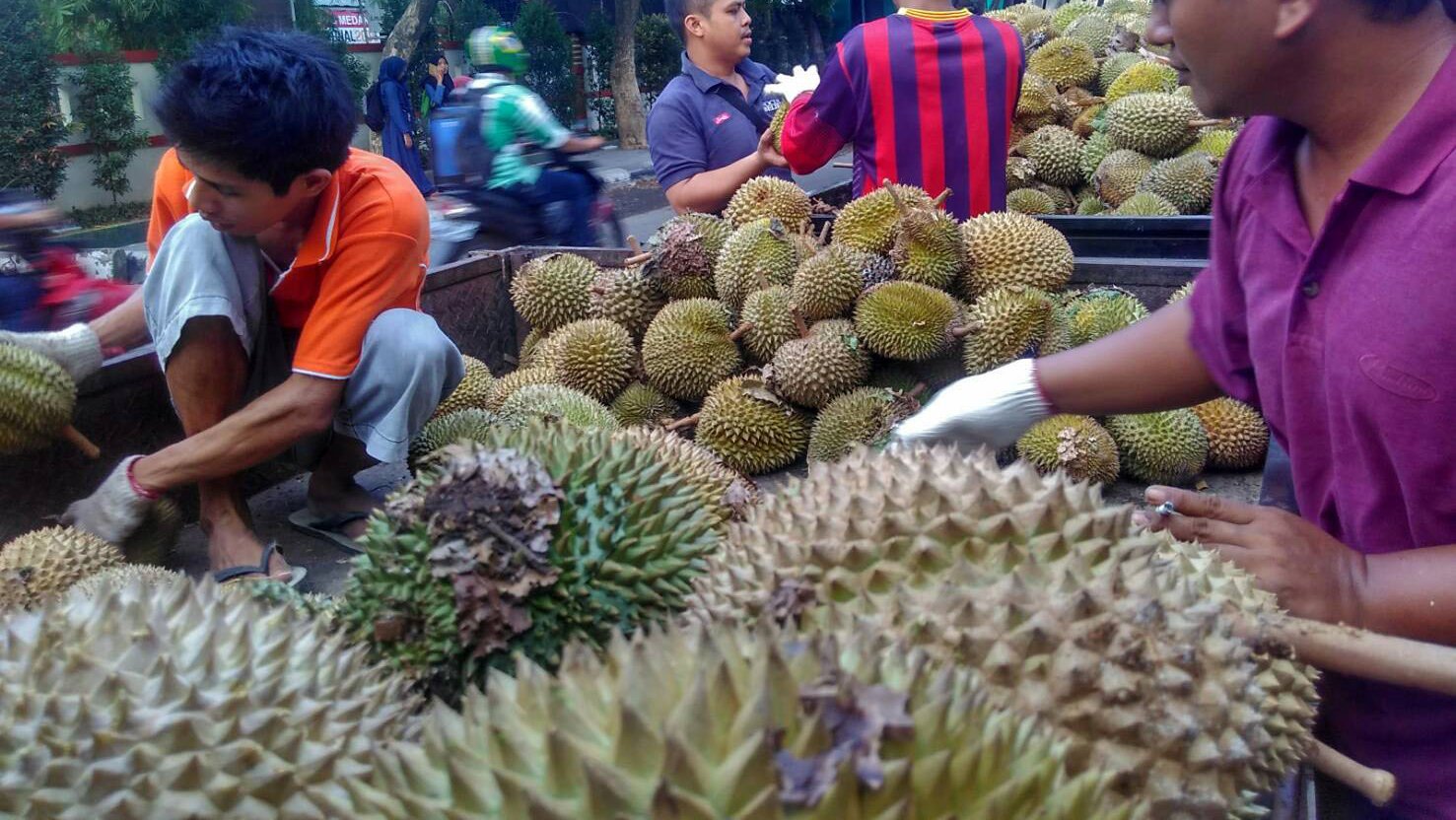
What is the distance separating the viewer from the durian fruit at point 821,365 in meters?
3.58

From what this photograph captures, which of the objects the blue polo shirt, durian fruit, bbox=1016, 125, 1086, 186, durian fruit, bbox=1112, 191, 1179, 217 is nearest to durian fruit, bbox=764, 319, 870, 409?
the blue polo shirt

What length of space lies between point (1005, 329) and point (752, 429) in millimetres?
949

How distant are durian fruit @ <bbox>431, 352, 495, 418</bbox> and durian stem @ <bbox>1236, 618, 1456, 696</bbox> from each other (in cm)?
312

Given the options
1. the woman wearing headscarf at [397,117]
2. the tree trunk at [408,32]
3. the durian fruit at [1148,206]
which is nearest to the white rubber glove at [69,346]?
the durian fruit at [1148,206]

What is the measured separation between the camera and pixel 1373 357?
1510 millimetres

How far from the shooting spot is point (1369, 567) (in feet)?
4.83

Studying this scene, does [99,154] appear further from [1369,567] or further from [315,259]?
[1369,567]

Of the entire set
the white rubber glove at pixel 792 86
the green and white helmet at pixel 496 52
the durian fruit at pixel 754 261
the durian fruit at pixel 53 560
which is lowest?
the durian fruit at pixel 53 560

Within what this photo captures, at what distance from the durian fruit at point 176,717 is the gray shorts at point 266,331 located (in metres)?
2.10

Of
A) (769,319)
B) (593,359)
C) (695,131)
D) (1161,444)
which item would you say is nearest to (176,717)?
(769,319)

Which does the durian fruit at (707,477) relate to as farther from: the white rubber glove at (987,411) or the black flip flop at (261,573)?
the black flip flop at (261,573)

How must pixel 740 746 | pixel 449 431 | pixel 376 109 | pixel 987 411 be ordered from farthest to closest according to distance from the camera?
pixel 376 109 → pixel 449 431 → pixel 987 411 → pixel 740 746

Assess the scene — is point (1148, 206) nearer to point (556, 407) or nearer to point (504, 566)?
point (556, 407)

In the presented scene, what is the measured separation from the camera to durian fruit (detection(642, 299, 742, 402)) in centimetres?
386
